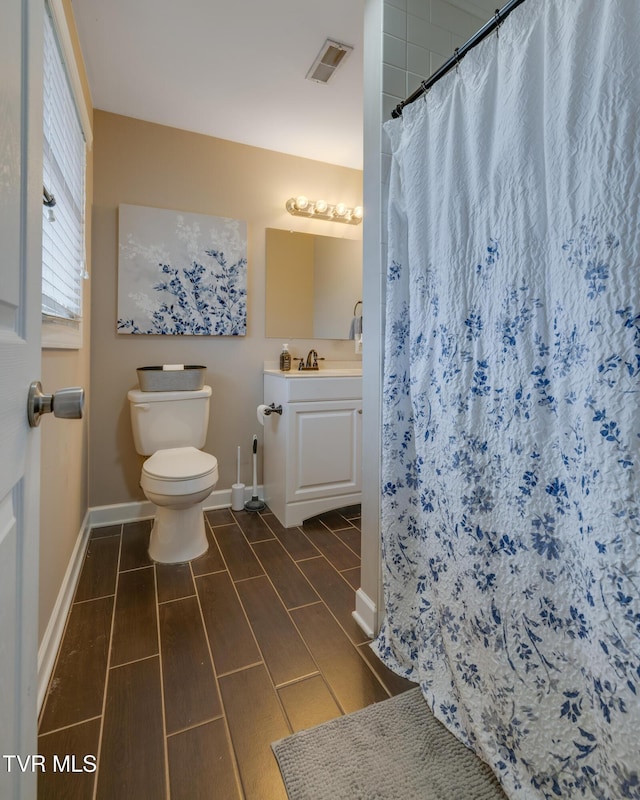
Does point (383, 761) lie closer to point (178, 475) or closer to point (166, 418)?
point (178, 475)

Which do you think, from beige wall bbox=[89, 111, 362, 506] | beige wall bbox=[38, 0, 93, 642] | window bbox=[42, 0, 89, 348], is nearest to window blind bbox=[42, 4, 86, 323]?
window bbox=[42, 0, 89, 348]

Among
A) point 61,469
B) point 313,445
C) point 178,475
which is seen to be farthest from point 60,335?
point 313,445

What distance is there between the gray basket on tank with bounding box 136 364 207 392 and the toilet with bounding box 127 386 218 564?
4cm

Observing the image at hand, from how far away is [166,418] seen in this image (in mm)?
2287

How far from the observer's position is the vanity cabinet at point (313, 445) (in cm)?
238

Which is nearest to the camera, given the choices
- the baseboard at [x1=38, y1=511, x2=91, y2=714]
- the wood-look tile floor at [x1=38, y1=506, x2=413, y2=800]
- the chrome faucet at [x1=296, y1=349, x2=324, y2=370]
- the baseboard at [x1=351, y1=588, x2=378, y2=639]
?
the wood-look tile floor at [x1=38, y1=506, x2=413, y2=800]

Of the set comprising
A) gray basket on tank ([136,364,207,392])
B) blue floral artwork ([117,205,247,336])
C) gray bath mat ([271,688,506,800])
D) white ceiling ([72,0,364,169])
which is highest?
white ceiling ([72,0,364,169])

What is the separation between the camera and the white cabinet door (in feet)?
7.84

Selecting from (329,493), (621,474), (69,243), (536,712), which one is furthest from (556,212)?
(329,493)

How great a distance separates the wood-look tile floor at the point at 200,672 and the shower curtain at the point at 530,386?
1.23 ft

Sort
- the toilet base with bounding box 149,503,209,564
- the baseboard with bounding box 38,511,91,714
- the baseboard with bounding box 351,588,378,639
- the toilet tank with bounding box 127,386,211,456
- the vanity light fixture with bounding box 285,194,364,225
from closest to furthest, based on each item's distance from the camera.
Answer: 1. the baseboard with bounding box 38,511,91,714
2. the baseboard with bounding box 351,588,378,639
3. the toilet base with bounding box 149,503,209,564
4. the toilet tank with bounding box 127,386,211,456
5. the vanity light fixture with bounding box 285,194,364,225

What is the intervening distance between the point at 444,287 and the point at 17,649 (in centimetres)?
112

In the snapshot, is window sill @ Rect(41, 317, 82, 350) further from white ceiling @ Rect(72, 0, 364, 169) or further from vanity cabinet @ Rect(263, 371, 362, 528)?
white ceiling @ Rect(72, 0, 364, 169)

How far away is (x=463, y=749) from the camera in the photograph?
3.45 ft
